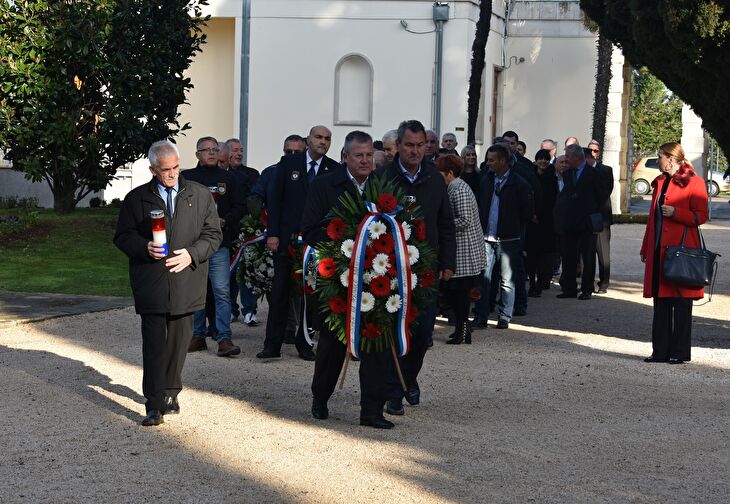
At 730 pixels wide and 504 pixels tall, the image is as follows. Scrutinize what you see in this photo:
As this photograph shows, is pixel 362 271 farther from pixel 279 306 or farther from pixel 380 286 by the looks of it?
pixel 279 306

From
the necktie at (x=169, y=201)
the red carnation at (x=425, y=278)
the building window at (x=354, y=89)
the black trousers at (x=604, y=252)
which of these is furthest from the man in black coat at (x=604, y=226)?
the building window at (x=354, y=89)

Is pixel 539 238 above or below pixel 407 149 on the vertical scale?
below

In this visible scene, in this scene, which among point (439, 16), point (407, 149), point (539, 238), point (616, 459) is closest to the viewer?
point (616, 459)

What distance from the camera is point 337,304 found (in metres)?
8.29

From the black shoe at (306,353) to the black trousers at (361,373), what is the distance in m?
2.62

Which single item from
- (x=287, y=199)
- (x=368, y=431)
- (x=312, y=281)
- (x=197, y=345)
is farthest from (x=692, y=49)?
(x=368, y=431)

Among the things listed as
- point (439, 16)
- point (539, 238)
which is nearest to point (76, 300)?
point (539, 238)

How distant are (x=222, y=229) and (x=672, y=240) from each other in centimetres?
395

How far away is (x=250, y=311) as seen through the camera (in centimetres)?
1363

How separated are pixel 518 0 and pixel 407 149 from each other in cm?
3138

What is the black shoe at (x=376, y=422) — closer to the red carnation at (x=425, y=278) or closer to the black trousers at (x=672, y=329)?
the red carnation at (x=425, y=278)

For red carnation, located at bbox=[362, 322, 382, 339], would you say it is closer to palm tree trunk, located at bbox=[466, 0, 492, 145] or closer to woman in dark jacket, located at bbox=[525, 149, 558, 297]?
woman in dark jacket, located at bbox=[525, 149, 558, 297]

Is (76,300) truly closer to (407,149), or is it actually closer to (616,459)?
(407,149)

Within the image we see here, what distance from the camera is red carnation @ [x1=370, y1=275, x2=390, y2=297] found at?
8.23 metres
